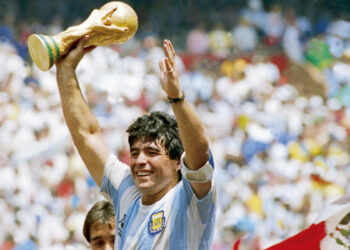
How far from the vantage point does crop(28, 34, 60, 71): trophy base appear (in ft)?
9.09

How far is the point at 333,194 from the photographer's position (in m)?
7.02

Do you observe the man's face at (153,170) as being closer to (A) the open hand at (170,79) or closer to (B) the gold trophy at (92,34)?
(A) the open hand at (170,79)

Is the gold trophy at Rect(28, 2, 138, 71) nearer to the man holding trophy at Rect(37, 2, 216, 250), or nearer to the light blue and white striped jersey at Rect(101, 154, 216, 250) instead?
the man holding trophy at Rect(37, 2, 216, 250)

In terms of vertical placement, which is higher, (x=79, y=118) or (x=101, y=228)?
(x=79, y=118)

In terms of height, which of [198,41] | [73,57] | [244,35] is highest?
[198,41]

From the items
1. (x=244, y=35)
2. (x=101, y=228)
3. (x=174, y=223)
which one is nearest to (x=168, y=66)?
(x=174, y=223)

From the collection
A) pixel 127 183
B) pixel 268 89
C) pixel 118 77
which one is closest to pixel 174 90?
pixel 127 183

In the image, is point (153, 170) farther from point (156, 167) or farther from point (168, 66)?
point (168, 66)

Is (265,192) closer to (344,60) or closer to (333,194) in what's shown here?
(333,194)

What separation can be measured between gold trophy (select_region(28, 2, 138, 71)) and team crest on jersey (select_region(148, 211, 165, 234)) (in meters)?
0.74

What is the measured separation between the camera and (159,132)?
267cm

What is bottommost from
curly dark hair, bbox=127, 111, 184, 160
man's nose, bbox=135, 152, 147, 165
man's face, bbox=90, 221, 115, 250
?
man's face, bbox=90, 221, 115, 250

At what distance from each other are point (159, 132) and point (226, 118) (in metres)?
5.32

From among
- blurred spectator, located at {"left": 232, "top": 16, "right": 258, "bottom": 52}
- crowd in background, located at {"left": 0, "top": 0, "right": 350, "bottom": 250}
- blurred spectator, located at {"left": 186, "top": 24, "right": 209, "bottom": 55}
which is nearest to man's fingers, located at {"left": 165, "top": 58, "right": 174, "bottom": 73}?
crowd in background, located at {"left": 0, "top": 0, "right": 350, "bottom": 250}
